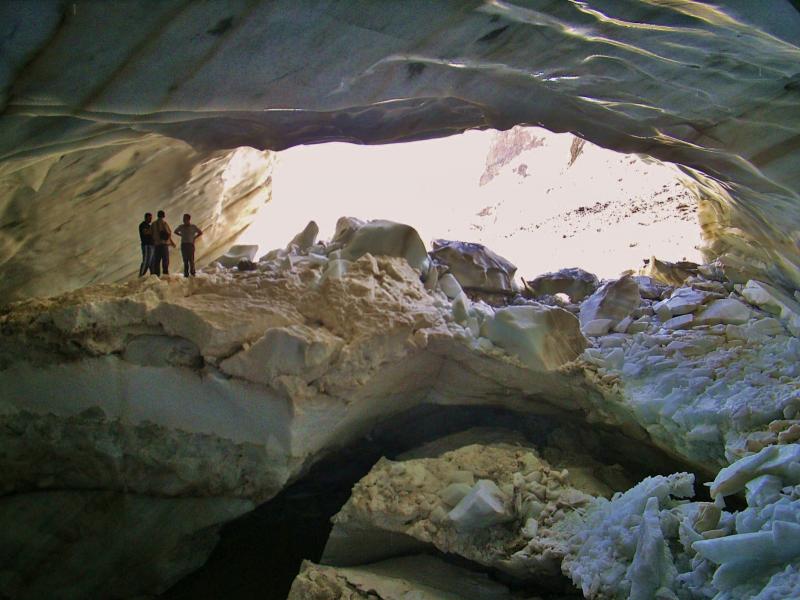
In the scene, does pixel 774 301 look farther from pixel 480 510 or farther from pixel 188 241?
pixel 188 241

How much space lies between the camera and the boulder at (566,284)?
191 inches

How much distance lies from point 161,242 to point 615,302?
122 inches

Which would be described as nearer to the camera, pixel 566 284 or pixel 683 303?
pixel 683 303

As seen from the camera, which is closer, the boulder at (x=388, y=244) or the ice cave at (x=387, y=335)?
the ice cave at (x=387, y=335)

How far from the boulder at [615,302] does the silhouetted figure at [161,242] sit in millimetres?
2879

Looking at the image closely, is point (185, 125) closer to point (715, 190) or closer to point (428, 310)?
point (428, 310)

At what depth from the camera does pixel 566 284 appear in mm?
4891

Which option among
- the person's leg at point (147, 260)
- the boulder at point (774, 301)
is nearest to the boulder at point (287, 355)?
the person's leg at point (147, 260)

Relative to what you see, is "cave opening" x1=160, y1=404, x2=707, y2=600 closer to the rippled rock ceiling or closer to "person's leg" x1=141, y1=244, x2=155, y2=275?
the rippled rock ceiling

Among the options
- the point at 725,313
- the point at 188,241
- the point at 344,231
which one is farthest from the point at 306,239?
the point at 725,313

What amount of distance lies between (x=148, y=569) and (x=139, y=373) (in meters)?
1.69

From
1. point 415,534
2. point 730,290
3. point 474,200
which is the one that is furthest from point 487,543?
point 474,200

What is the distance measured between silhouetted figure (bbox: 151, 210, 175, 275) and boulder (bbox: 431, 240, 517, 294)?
6.29ft

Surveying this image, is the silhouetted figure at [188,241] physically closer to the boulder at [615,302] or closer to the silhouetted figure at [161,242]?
the silhouetted figure at [161,242]
